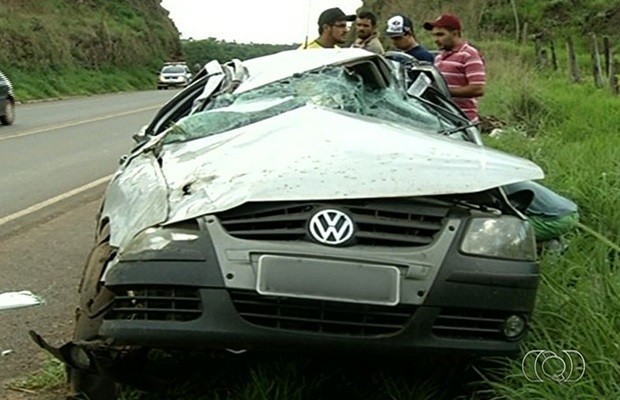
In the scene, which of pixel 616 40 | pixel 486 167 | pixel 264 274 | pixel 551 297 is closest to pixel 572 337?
pixel 551 297

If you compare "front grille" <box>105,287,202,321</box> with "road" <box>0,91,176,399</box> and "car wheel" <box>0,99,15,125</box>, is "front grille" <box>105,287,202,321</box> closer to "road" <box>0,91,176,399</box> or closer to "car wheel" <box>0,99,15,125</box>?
"road" <box>0,91,176,399</box>

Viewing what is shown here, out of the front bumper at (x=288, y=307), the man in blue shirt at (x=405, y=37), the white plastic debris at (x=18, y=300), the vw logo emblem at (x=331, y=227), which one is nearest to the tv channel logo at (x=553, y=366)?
the front bumper at (x=288, y=307)

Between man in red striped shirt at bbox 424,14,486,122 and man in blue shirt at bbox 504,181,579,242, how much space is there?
234 cm

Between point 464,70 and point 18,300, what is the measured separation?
3.71m

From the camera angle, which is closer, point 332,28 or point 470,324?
point 470,324

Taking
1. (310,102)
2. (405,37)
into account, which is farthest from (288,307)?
(405,37)

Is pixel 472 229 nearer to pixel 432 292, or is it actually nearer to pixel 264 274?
pixel 432 292

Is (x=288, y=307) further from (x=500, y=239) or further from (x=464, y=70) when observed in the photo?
(x=464, y=70)

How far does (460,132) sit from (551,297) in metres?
1.03

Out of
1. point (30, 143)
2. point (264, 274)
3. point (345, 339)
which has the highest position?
point (264, 274)

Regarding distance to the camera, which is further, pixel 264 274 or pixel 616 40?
pixel 616 40

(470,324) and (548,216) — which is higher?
(470,324)

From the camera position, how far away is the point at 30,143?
14.8 m

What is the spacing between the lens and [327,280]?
125 inches
